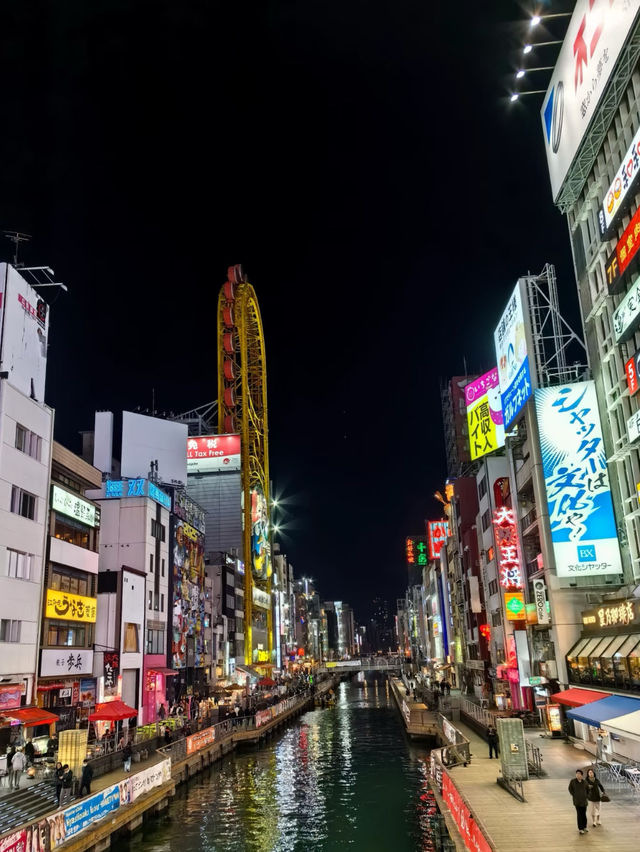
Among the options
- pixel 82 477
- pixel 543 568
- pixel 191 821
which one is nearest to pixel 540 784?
pixel 191 821

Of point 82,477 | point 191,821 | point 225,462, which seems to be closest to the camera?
point 191,821

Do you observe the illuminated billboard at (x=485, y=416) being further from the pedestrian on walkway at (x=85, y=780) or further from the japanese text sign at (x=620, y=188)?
the pedestrian on walkway at (x=85, y=780)

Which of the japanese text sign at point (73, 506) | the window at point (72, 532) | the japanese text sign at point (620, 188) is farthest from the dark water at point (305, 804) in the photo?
the japanese text sign at point (620, 188)

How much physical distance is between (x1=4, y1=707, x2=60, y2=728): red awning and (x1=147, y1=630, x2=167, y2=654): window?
910 inches

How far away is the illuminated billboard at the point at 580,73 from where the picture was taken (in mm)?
35906

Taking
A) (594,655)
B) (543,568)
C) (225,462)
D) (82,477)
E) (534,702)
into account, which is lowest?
(534,702)

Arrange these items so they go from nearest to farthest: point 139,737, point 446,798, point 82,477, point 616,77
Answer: point 446,798
point 616,77
point 139,737
point 82,477

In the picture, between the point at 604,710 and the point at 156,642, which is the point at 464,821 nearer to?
the point at 604,710

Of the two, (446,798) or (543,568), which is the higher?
(543,568)

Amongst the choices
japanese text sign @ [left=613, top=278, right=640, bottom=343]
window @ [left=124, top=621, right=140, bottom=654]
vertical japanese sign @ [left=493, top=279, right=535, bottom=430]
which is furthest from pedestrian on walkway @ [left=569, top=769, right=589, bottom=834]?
window @ [left=124, top=621, right=140, bottom=654]

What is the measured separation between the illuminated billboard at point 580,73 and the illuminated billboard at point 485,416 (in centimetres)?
2320

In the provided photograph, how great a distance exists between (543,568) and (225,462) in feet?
222

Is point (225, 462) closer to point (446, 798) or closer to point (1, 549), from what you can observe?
point (1, 549)

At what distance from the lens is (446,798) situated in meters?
27.0
